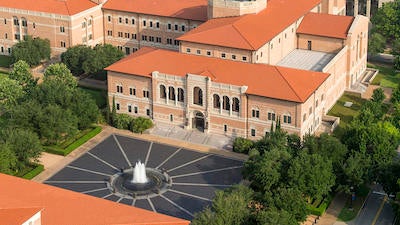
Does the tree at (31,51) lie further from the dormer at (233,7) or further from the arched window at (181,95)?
the arched window at (181,95)

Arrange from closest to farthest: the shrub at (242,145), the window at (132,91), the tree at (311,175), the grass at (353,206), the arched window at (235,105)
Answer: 1. the tree at (311,175)
2. the grass at (353,206)
3. the shrub at (242,145)
4. the arched window at (235,105)
5. the window at (132,91)

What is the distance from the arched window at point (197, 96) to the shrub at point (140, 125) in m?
7.89

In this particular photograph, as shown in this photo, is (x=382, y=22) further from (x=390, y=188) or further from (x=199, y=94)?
(x=390, y=188)

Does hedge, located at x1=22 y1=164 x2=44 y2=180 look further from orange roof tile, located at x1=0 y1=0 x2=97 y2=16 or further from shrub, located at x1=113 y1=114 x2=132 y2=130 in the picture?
orange roof tile, located at x1=0 y1=0 x2=97 y2=16

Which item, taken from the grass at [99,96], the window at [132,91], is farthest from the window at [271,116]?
the grass at [99,96]

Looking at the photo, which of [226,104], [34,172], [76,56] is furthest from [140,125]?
[76,56]

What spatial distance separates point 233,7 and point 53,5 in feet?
120

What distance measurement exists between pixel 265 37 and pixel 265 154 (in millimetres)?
33075

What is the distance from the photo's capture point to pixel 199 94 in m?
114

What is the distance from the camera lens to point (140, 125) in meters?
115

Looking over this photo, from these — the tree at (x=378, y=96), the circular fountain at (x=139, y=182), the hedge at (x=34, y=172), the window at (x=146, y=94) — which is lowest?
the circular fountain at (x=139, y=182)

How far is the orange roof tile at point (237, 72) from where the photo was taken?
4281 inches

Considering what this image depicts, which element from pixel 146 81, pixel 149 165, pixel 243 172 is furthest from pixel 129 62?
pixel 243 172

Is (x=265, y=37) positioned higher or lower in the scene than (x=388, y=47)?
higher
